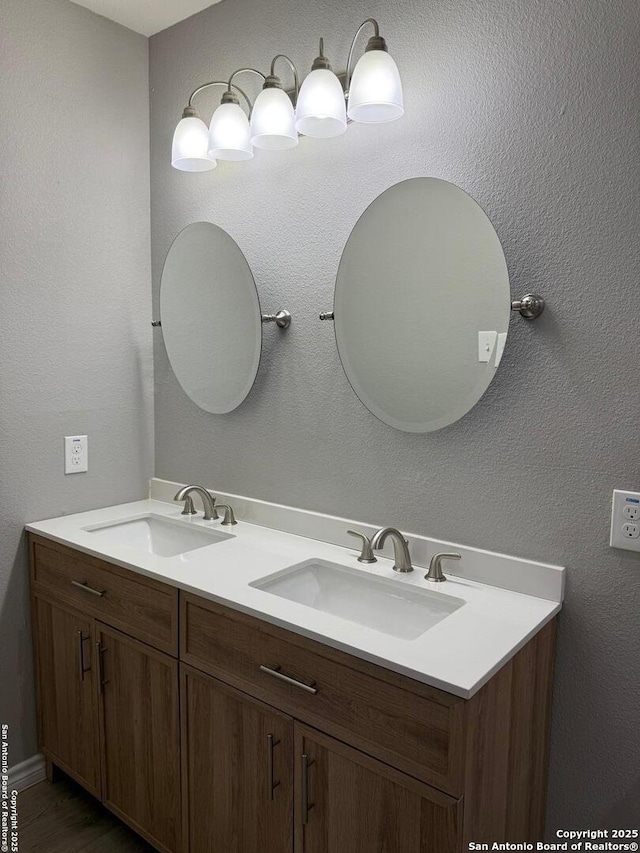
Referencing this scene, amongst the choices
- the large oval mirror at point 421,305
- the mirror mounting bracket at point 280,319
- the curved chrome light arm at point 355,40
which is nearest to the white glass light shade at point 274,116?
the curved chrome light arm at point 355,40

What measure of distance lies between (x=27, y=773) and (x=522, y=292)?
2.09 meters

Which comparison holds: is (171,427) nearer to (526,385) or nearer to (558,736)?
(526,385)

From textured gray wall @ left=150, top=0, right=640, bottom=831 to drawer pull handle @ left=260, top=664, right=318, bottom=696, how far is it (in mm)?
539

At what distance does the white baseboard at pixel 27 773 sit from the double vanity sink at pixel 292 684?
5cm

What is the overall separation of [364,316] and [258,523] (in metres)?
0.76

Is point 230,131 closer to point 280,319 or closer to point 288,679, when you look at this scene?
point 280,319

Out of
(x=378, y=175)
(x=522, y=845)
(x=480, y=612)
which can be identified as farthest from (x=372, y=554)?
(x=378, y=175)

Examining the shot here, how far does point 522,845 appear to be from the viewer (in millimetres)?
1418

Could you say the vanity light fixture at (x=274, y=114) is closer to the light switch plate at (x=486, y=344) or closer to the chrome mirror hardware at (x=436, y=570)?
the light switch plate at (x=486, y=344)

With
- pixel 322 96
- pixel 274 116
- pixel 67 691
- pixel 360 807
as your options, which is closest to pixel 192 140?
pixel 274 116

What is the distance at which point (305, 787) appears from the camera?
52.7 inches

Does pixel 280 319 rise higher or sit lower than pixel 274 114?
lower

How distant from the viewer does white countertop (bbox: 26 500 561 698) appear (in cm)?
117

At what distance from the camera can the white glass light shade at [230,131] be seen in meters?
1.86
